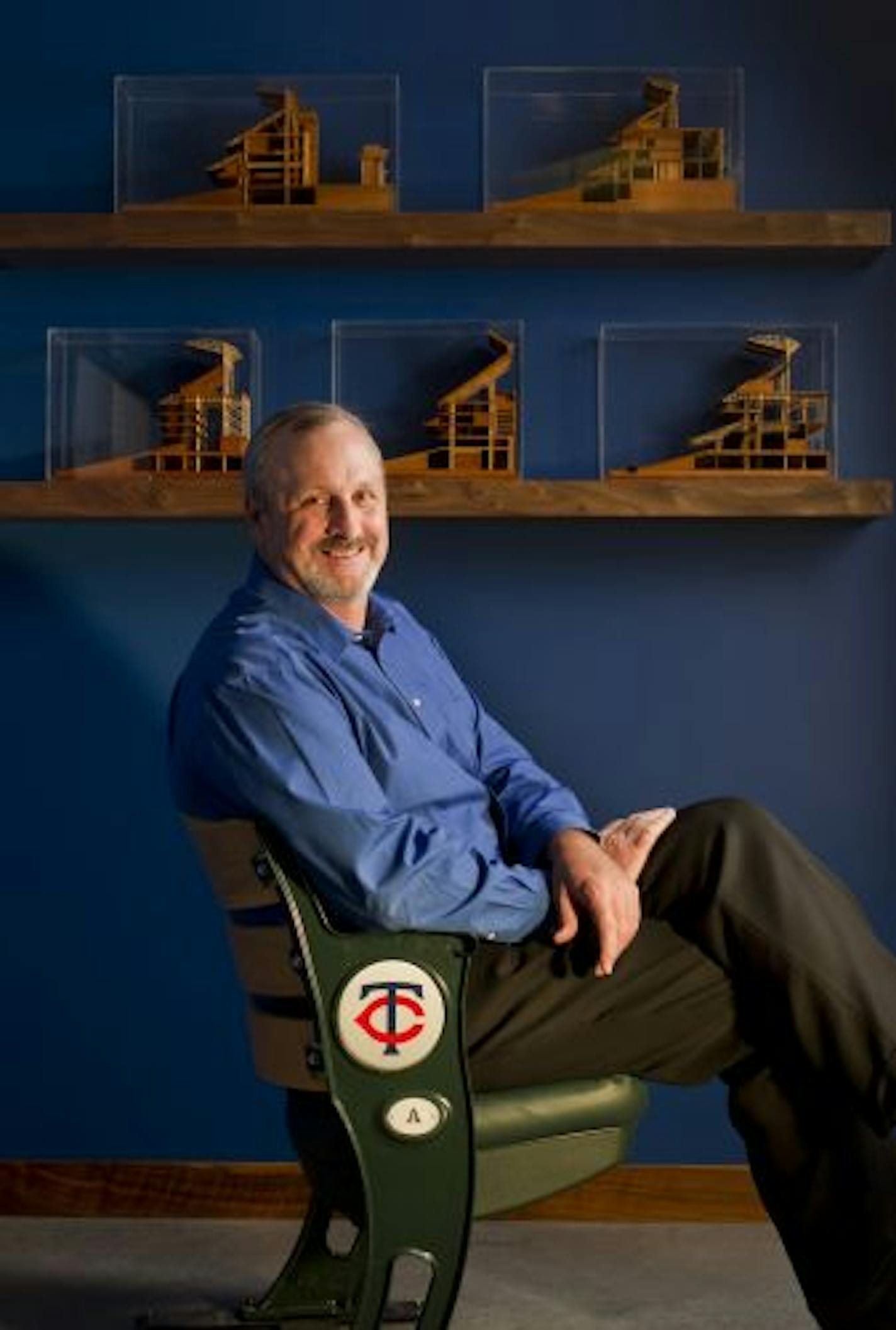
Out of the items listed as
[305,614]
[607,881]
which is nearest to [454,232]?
[305,614]

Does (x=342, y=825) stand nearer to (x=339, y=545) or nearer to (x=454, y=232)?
(x=339, y=545)

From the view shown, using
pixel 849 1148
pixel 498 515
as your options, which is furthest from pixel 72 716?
pixel 849 1148

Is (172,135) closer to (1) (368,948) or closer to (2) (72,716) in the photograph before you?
(2) (72,716)

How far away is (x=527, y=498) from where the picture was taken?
369 cm

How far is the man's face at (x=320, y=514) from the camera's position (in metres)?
3.08

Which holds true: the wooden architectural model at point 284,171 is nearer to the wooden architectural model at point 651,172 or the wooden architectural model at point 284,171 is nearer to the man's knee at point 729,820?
the wooden architectural model at point 651,172

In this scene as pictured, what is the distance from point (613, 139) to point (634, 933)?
1481 millimetres

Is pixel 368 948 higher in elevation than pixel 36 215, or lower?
lower

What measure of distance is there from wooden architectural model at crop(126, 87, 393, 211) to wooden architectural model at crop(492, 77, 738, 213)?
210 mm

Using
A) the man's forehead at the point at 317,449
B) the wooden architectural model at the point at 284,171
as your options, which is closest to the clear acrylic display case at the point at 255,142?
the wooden architectural model at the point at 284,171

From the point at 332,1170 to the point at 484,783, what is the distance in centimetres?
63

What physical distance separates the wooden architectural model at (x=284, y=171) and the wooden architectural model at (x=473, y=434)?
1.04 feet

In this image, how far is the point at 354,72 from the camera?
151 inches

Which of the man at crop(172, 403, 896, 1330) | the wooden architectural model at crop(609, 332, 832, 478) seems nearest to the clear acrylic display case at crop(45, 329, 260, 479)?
the wooden architectural model at crop(609, 332, 832, 478)
